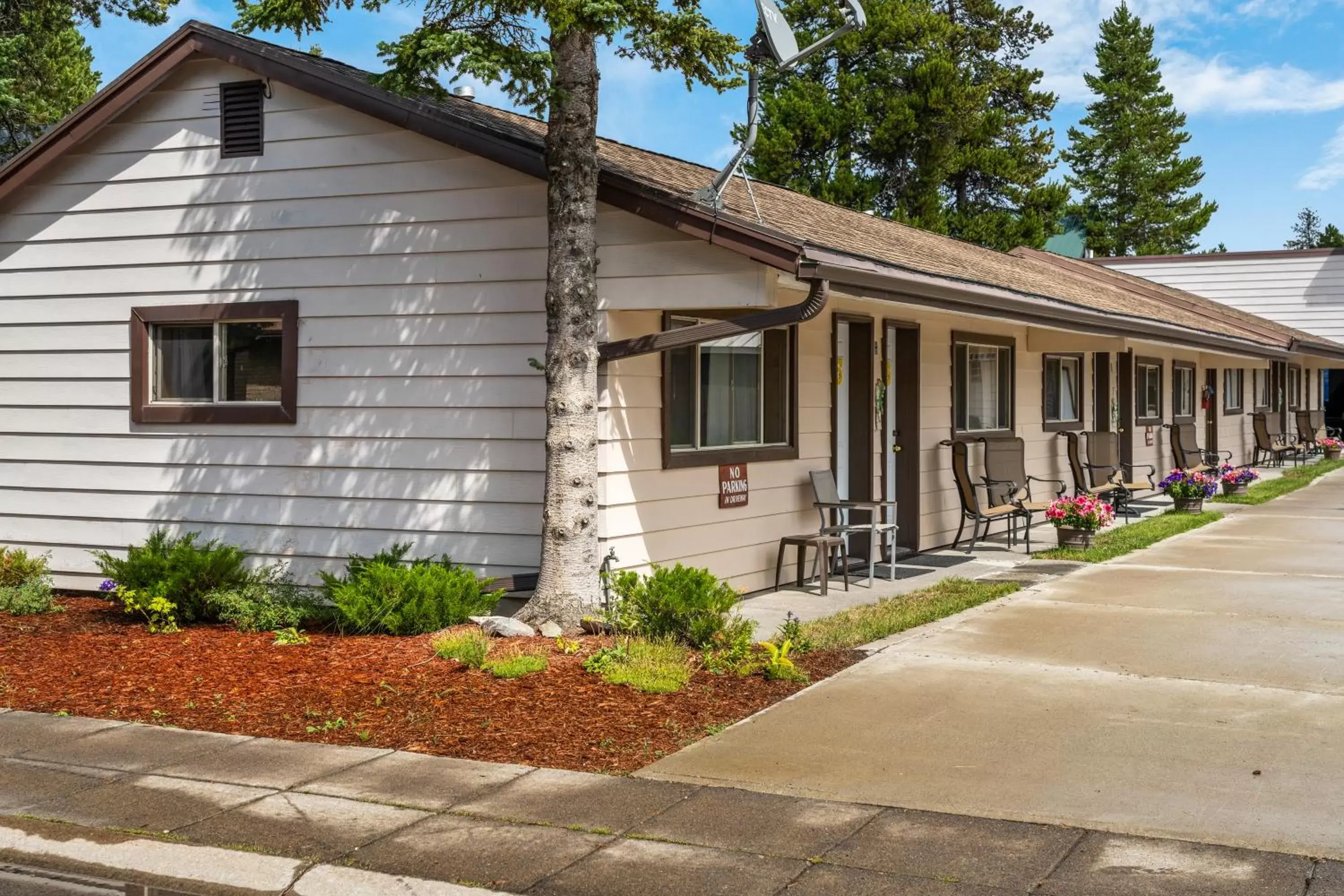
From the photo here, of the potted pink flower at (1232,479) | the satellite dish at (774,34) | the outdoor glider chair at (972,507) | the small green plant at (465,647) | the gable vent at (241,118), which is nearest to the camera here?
the small green plant at (465,647)

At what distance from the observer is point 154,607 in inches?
366

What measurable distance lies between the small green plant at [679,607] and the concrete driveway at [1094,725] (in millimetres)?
871

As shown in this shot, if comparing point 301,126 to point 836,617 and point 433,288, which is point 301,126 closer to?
point 433,288

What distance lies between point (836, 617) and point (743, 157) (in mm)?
3322

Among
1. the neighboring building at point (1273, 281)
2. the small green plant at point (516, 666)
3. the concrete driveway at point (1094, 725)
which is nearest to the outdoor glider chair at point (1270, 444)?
the neighboring building at point (1273, 281)

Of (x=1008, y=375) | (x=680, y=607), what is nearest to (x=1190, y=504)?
(x=1008, y=375)

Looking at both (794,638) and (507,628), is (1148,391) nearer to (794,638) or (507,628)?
(794,638)

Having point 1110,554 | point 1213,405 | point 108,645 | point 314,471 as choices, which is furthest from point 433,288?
point 1213,405

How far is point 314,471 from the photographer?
1027 cm

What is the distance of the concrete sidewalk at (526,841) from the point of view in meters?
4.54

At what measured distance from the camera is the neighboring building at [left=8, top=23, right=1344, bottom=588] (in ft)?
30.6

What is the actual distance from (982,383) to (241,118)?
8.35 metres

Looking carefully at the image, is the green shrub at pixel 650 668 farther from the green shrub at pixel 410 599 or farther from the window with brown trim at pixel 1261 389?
the window with brown trim at pixel 1261 389

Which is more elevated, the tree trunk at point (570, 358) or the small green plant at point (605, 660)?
the tree trunk at point (570, 358)
